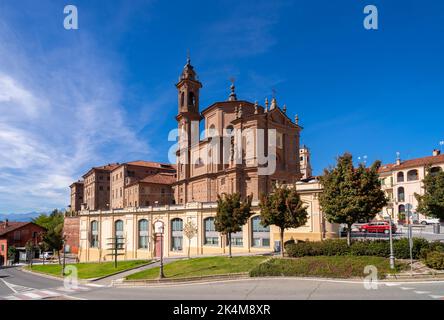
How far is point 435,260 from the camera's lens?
20453 millimetres

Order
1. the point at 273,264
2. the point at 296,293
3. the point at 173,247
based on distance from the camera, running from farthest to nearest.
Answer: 1. the point at 173,247
2. the point at 273,264
3. the point at 296,293

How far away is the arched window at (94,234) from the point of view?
6599 centimetres

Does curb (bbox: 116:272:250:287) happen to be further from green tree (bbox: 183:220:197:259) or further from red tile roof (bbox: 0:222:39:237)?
red tile roof (bbox: 0:222:39:237)

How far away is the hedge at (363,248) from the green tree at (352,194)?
1.06 meters

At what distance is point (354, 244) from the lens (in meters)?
25.6

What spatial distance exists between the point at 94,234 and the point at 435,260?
61521 millimetres

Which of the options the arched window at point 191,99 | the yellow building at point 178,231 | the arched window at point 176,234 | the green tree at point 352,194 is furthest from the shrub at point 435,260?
the arched window at point 191,99

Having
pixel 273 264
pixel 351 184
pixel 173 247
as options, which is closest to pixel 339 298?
pixel 273 264

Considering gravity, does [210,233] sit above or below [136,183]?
below

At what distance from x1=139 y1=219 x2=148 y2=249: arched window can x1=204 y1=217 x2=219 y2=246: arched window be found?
1442cm

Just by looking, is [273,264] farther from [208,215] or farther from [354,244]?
[208,215]

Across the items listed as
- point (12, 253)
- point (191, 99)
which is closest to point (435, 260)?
point (191, 99)

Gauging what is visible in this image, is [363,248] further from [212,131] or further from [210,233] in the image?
[212,131]

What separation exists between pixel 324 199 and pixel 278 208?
4159 mm
